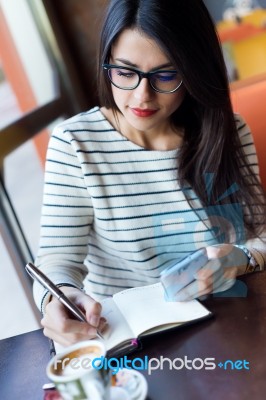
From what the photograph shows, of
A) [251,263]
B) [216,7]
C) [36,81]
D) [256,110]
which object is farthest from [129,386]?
[36,81]

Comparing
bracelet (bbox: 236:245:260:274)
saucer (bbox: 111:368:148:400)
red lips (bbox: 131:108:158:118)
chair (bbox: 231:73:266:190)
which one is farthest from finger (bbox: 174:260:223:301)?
chair (bbox: 231:73:266:190)

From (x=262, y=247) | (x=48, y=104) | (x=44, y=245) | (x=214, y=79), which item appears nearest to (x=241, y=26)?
(x=48, y=104)

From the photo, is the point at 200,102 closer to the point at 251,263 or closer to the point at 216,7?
the point at 251,263

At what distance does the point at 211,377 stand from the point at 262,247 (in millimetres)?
503

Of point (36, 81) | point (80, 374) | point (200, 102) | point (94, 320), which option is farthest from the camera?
point (36, 81)

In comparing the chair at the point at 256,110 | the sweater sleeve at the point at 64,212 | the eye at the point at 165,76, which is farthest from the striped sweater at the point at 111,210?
the chair at the point at 256,110

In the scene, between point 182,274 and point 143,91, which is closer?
point 182,274

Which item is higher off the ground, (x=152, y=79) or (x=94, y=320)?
(x=152, y=79)

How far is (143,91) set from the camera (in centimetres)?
109

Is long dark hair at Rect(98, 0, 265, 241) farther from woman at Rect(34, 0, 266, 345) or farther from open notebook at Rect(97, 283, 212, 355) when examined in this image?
open notebook at Rect(97, 283, 212, 355)

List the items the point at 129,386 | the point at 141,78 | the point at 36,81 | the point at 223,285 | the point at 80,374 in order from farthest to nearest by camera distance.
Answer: the point at 36,81 < the point at 141,78 < the point at 223,285 < the point at 129,386 < the point at 80,374

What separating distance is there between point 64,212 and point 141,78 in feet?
1.22

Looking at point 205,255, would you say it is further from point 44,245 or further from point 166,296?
point 44,245

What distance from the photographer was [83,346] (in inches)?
26.2
